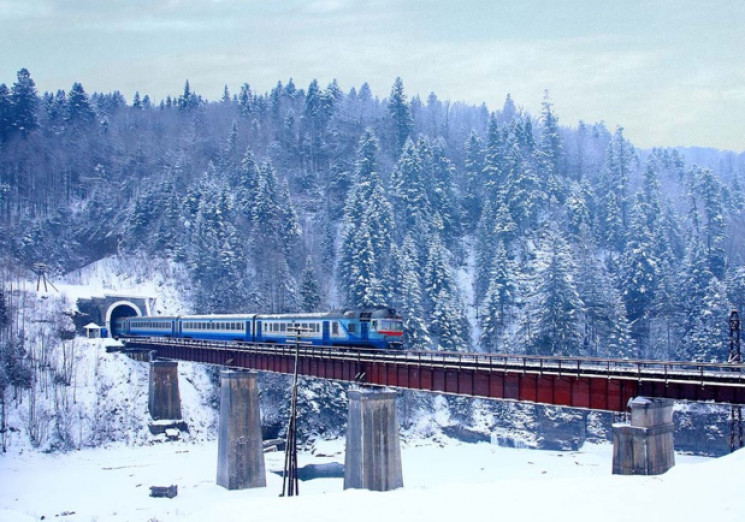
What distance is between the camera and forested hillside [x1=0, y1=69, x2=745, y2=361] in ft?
294

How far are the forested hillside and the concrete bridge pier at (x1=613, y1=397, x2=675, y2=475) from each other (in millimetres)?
53567

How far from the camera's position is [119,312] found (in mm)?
91062

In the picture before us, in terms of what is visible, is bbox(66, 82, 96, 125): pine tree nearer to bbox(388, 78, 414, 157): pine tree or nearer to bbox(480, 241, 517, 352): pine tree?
bbox(388, 78, 414, 157): pine tree

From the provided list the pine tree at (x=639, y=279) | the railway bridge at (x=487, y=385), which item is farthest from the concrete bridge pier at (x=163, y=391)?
the pine tree at (x=639, y=279)

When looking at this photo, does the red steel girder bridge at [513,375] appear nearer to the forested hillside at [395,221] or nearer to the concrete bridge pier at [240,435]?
the concrete bridge pier at [240,435]

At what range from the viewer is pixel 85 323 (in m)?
83.4

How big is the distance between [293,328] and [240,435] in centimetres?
941

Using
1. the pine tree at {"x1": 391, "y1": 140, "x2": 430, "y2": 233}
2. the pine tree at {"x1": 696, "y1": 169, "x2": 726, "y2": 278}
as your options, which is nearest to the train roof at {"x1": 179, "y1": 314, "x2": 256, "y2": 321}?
the pine tree at {"x1": 391, "y1": 140, "x2": 430, "y2": 233}

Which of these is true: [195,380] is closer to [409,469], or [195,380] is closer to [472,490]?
[409,469]

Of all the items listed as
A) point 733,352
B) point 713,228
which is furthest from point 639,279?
point 733,352

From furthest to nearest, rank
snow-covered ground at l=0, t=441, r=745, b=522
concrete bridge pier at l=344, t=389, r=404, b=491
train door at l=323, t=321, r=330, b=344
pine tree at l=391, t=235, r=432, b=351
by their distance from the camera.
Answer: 1. pine tree at l=391, t=235, r=432, b=351
2. train door at l=323, t=321, r=330, b=344
3. concrete bridge pier at l=344, t=389, r=404, b=491
4. snow-covered ground at l=0, t=441, r=745, b=522

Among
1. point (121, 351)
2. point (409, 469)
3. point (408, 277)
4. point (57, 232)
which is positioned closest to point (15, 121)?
point (57, 232)

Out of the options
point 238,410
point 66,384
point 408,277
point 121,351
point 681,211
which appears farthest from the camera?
point 681,211

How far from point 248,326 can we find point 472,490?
145 ft
